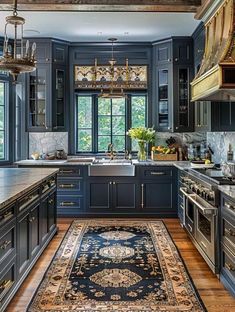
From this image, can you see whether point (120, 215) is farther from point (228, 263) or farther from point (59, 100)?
point (228, 263)

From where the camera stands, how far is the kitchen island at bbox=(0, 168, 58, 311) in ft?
9.13

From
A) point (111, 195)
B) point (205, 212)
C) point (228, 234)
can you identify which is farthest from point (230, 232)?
point (111, 195)

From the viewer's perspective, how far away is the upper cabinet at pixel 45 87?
6.37 meters

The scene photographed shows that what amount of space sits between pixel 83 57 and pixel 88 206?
8.64ft

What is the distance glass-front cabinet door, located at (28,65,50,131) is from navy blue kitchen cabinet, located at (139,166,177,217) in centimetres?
189

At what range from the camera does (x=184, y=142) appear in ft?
22.2

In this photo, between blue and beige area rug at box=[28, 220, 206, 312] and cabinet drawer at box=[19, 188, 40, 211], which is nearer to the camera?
blue and beige area rug at box=[28, 220, 206, 312]

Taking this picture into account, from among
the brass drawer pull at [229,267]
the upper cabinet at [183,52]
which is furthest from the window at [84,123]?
the brass drawer pull at [229,267]

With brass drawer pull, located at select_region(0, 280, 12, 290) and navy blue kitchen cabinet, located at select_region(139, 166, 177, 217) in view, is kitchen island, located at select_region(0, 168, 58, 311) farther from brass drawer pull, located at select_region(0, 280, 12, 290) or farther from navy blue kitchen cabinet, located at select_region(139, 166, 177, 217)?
navy blue kitchen cabinet, located at select_region(139, 166, 177, 217)

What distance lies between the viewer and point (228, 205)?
3.15 meters

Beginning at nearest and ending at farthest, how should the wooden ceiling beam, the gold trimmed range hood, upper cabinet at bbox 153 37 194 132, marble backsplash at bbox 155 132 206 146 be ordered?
1. the gold trimmed range hood
2. the wooden ceiling beam
3. upper cabinet at bbox 153 37 194 132
4. marble backsplash at bbox 155 132 206 146

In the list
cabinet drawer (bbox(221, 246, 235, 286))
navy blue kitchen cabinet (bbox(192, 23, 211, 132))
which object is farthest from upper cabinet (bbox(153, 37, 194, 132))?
cabinet drawer (bbox(221, 246, 235, 286))

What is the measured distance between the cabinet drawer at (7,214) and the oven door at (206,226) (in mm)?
1756

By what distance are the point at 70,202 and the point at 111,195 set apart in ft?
2.22
